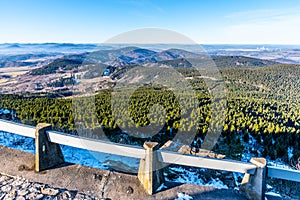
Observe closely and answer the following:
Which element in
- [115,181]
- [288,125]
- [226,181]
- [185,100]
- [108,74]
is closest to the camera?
[115,181]

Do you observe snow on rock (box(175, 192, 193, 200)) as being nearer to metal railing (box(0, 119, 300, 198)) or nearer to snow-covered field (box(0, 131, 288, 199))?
metal railing (box(0, 119, 300, 198))

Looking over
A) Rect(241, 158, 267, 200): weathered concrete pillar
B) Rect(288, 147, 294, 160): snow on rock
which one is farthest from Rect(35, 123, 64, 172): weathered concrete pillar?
Rect(288, 147, 294, 160): snow on rock

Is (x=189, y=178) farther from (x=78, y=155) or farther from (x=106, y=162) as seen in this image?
(x=78, y=155)

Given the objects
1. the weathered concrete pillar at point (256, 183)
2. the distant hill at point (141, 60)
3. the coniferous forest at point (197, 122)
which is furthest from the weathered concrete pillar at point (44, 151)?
the distant hill at point (141, 60)

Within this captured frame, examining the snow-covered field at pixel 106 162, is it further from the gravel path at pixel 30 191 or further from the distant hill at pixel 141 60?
the distant hill at pixel 141 60

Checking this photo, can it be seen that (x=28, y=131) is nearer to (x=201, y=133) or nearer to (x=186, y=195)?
(x=186, y=195)

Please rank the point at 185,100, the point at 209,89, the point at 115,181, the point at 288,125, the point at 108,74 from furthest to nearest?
the point at 108,74 < the point at 209,89 < the point at 185,100 < the point at 288,125 < the point at 115,181

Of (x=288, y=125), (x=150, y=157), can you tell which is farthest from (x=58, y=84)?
(x=150, y=157)
